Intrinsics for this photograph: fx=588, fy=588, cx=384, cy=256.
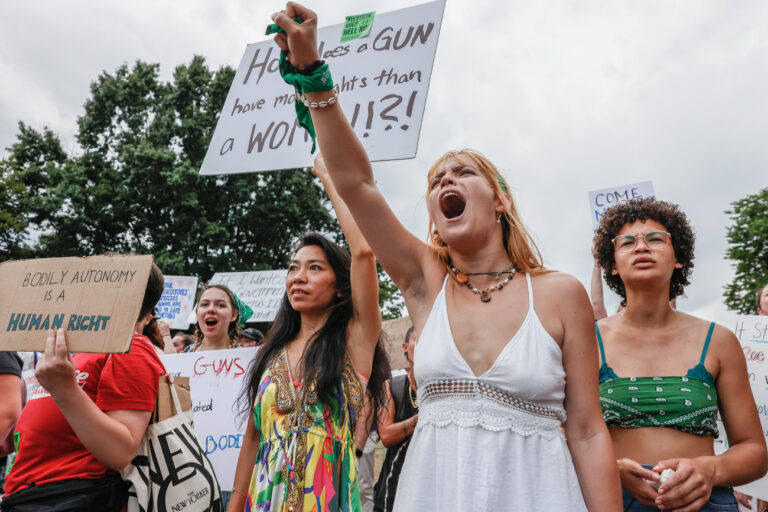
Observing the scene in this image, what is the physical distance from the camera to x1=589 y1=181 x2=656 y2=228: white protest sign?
201 inches

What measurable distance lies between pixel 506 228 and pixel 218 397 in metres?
2.74

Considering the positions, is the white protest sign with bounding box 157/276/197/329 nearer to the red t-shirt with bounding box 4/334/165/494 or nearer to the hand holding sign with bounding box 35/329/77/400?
the red t-shirt with bounding box 4/334/165/494

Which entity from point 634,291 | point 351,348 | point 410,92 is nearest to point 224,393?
point 351,348

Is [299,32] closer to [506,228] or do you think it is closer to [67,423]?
[506,228]

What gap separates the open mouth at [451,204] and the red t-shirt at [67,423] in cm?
127

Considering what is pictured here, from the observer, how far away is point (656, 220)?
2.62 meters

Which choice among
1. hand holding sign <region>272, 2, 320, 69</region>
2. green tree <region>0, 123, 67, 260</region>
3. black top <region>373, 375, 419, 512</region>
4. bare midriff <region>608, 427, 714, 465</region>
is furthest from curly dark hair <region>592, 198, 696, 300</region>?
green tree <region>0, 123, 67, 260</region>

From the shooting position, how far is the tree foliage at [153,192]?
19203 millimetres

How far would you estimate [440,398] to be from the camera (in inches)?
60.2

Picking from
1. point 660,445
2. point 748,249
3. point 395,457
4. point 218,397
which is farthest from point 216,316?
point 748,249

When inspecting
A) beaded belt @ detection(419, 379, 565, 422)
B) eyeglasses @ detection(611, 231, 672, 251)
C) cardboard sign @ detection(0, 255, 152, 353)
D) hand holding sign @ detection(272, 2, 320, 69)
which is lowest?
beaded belt @ detection(419, 379, 565, 422)

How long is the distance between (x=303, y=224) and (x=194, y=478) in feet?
61.4

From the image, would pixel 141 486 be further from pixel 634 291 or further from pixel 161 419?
pixel 634 291

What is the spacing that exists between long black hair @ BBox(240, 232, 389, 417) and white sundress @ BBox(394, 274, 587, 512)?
89 cm
